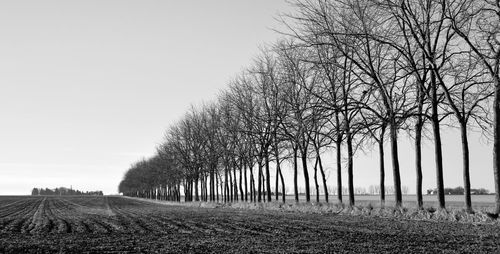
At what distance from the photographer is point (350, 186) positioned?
35969mm

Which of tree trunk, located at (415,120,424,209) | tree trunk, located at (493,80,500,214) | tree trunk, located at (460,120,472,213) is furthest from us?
tree trunk, located at (415,120,424,209)

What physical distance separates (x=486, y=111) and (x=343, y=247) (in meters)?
16.9

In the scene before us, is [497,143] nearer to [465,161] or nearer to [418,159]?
[465,161]

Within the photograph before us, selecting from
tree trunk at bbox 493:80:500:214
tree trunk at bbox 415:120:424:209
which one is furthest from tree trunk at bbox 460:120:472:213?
tree trunk at bbox 415:120:424:209

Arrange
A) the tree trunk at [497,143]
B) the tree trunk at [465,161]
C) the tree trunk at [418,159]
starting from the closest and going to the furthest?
1. the tree trunk at [497,143]
2. the tree trunk at [465,161]
3. the tree trunk at [418,159]

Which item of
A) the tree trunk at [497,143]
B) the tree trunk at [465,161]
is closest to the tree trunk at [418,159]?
the tree trunk at [465,161]

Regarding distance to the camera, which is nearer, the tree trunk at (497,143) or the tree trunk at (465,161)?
the tree trunk at (497,143)

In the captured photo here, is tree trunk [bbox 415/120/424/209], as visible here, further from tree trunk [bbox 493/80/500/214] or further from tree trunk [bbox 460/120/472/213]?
tree trunk [bbox 493/80/500/214]

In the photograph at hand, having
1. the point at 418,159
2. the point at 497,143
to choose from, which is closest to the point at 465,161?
the point at 497,143

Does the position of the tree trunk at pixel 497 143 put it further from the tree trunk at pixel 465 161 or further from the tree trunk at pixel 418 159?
the tree trunk at pixel 418 159

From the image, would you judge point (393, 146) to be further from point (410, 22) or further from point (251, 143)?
point (251, 143)

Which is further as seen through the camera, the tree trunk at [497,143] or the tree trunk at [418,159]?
the tree trunk at [418,159]

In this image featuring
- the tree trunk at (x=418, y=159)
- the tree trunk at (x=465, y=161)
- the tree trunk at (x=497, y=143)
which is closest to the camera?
the tree trunk at (x=497, y=143)

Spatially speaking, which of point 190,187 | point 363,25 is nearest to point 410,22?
point 363,25
